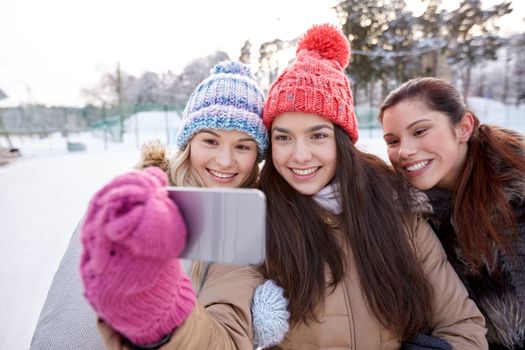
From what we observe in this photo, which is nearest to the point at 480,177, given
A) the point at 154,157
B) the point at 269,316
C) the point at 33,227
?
the point at 269,316

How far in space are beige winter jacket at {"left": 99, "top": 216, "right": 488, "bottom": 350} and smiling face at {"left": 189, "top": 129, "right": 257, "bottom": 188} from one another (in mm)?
535

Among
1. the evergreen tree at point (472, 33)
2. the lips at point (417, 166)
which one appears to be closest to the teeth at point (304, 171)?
the lips at point (417, 166)

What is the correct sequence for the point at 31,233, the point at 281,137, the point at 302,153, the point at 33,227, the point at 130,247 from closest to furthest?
1. the point at 130,247
2. the point at 302,153
3. the point at 281,137
4. the point at 31,233
5. the point at 33,227

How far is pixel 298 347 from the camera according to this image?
1582 mm

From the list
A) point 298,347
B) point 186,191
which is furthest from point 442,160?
point 186,191

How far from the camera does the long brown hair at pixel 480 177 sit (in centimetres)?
184

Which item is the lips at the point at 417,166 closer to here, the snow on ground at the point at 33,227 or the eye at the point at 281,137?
the snow on ground at the point at 33,227

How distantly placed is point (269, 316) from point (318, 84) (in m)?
1.07

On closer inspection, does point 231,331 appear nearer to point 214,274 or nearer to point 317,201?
point 214,274

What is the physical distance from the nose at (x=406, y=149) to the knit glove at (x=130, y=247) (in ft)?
5.03

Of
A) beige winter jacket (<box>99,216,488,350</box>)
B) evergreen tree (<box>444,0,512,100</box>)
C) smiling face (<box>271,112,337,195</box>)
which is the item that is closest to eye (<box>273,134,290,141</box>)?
smiling face (<box>271,112,337,195</box>)

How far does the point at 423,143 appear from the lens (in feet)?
6.32

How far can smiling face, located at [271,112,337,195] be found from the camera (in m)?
1.64

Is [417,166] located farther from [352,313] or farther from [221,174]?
[221,174]
